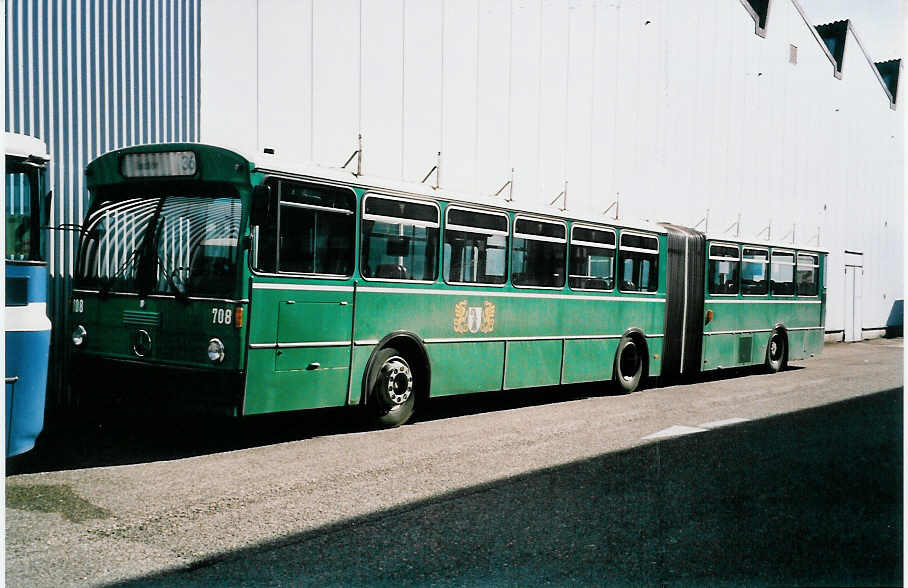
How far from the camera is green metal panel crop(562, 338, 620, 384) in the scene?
12.1 metres

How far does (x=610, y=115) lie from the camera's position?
1916 cm

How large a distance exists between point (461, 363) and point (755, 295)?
28.3 ft

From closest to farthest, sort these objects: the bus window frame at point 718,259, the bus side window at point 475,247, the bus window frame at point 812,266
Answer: the bus side window at point 475,247, the bus window frame at point 718,259, the bus window frame at point 812,266

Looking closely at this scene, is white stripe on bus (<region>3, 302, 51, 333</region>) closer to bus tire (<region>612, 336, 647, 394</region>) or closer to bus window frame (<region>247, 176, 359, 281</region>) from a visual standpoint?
bus window frame (<region>247, 176, 359, 281</region>)

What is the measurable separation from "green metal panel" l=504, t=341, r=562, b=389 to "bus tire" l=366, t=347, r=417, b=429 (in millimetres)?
1807

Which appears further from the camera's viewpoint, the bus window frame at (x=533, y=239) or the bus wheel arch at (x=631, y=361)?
the bus wheel arch at (x=631, y=361)

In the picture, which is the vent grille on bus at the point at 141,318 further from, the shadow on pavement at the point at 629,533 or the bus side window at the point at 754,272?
the bus side window at the point at 754,272

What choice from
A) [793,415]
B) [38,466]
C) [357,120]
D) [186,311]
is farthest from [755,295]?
[38,466]

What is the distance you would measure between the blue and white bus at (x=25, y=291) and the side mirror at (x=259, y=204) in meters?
1.78

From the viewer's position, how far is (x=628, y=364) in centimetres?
1355

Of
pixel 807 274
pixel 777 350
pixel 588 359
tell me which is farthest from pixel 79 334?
pixel 807 274

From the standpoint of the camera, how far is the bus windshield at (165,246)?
779 cm

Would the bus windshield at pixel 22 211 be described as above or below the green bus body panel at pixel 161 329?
above

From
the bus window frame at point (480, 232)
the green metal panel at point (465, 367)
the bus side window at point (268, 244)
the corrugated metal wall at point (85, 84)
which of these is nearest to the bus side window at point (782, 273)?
the bus window frame at point (480, 232)
